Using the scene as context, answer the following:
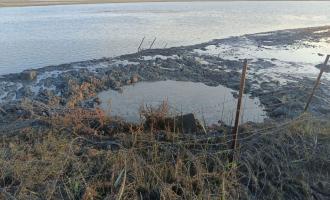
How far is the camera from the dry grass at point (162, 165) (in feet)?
21.9

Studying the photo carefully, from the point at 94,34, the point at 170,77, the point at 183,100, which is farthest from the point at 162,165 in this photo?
the point at 94,34

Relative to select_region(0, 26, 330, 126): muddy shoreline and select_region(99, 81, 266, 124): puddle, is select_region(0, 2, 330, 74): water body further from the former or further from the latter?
select_region(99, 81, 266, 124): puddle

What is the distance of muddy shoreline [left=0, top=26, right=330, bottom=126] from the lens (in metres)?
14.2

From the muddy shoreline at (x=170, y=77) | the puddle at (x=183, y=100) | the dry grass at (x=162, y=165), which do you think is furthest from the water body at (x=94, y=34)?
the dry grass at (x=162, y=165)

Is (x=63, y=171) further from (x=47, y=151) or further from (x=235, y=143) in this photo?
(x=235, y=143)

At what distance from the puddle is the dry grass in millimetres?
3636

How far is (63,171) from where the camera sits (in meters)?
7.11

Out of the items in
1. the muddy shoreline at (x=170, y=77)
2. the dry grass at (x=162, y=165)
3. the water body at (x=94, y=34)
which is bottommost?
the water body at (x=94, y=34)

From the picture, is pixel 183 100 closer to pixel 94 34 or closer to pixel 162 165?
pixel 162 165

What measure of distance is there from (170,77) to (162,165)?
1140 centimetres

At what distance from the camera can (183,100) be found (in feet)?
49.7

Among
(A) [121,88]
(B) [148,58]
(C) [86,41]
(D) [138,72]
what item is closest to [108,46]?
(C) [86,41]

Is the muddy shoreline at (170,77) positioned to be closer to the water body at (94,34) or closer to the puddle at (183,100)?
the puddle at (183,100)

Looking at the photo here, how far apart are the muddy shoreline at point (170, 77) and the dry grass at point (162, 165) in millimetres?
3668
